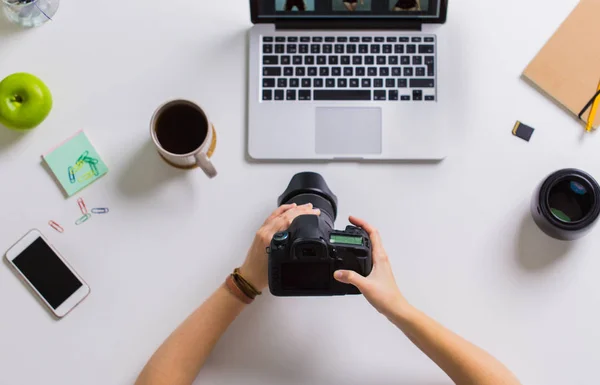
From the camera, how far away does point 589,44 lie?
1027mm

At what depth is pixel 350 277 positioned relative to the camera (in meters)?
0.79

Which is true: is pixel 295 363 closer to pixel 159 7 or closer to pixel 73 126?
pixel 73 126

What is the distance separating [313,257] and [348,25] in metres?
0.46

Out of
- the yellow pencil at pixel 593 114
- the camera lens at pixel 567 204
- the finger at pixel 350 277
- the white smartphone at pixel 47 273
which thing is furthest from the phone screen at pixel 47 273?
the yellow pencil at pixel 593 114

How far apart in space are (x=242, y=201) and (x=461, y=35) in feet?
1.58

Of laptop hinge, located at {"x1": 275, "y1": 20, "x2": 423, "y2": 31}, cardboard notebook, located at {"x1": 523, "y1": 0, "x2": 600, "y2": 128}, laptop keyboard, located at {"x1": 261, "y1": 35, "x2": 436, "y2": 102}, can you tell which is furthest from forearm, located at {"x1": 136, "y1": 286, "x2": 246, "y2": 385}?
cardboard notebook, located at {"x1": 523, "y1": 0, "x2": 600, "y2": 128}

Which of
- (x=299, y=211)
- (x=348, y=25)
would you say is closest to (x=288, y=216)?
(x=299, y=211)

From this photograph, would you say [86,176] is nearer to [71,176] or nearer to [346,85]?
[71,176]

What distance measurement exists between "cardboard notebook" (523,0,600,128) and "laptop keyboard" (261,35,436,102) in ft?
0.61

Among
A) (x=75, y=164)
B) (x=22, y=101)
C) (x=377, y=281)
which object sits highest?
(x=22, y=101)

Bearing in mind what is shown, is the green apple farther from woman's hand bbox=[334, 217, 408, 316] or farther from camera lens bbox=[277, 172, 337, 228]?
woman's hand bbox=[334, 217, 408, 316]

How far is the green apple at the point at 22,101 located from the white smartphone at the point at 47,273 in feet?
0.63

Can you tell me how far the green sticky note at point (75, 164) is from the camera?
103 centimetres

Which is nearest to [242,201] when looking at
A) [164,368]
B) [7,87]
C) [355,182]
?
[355,182]
